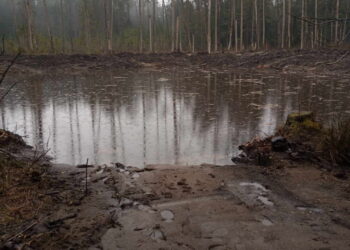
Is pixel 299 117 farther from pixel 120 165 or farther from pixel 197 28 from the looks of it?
pixel 197 28

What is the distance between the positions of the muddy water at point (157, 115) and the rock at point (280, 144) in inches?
31.6

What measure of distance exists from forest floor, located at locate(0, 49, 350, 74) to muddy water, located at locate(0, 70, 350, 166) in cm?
502

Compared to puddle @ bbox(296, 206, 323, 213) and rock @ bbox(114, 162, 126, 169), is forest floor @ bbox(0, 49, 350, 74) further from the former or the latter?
puddle @ bbox(296, 206, 323, 213)

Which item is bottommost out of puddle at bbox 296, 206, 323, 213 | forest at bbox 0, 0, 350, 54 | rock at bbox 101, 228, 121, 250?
puddle at bbox 296, 206, 323, 213

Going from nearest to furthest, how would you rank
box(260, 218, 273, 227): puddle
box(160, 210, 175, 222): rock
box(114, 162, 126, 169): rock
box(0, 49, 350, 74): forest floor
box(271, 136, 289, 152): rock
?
box(260, 218, 273, 227): puddle < box(160, 210, 175, 222): rock < box(114, 162, 126, 169): rock < box(271, 136, 289, 152): rock < box(0, 49, 350, 74): forest floor

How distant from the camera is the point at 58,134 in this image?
791 cm

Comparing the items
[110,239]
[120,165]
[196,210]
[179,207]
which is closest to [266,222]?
[196,210]

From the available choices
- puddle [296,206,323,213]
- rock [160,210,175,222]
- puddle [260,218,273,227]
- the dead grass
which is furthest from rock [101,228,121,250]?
the dead grass

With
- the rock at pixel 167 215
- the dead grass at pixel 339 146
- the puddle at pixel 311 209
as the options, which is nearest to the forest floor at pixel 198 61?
the dead grass at pixel 339 146

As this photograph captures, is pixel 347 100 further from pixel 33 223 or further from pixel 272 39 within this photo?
pixel 272 39

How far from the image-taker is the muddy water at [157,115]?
265 inches

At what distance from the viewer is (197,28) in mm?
42500

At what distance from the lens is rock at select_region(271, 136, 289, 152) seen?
19.2ft

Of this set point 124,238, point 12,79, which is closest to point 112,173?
point 124,238
